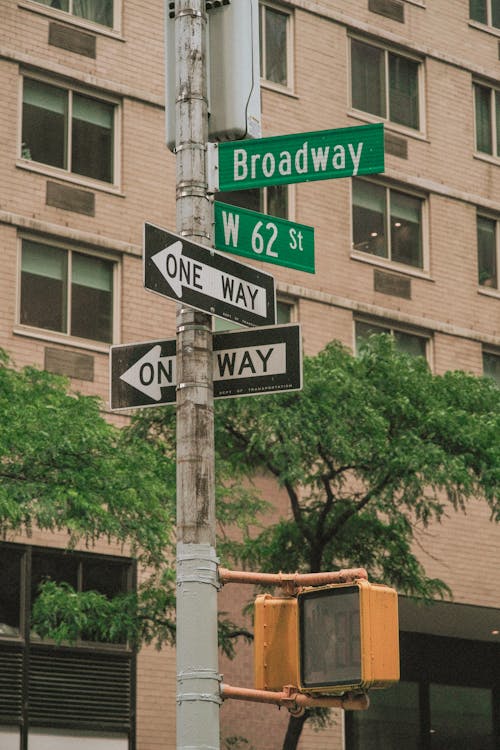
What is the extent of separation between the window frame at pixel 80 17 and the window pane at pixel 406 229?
23.0 ft

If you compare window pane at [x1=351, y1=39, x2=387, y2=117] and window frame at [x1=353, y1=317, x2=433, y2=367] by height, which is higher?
window pane at [x1=351, y1=39, x2=387, y2=117]

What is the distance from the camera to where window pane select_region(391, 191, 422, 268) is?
29.9m

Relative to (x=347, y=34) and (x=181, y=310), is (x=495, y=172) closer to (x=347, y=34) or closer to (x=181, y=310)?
(x=347, y=34)

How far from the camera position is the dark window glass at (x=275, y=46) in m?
28.4

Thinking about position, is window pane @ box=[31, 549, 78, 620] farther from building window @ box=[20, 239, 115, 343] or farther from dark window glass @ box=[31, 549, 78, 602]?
building window @ box=[20, 239, 115, 343]

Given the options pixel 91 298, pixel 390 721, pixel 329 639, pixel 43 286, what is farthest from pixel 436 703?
pixel 329 639

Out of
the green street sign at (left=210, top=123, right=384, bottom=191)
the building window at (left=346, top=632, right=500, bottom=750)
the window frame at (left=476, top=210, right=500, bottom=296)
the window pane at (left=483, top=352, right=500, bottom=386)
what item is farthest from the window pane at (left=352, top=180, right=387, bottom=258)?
the green street sign at (left=210, top=123, right=384, bottom=191)

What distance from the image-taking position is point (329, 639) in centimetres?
669

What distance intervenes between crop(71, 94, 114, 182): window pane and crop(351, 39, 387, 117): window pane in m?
6.15

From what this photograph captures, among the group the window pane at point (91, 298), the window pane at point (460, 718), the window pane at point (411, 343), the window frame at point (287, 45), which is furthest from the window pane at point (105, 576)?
the window frame at point (287, 45)

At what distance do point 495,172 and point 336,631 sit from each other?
26.4m

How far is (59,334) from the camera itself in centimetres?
2408

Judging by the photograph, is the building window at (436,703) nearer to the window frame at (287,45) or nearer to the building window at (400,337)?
the building window at (400,337)

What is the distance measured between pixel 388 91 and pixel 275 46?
3.03 meters
